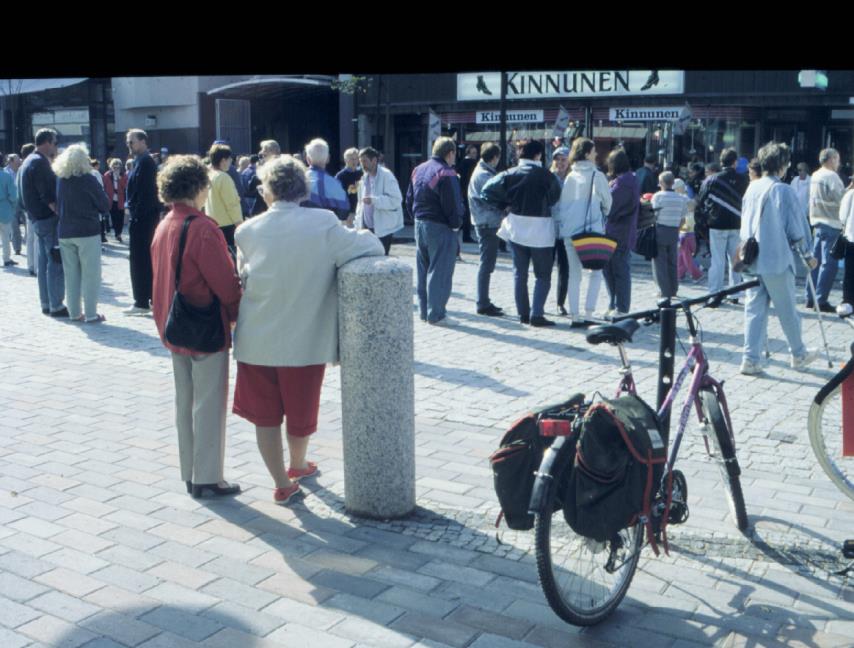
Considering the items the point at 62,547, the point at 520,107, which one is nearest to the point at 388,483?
the point at 62,547

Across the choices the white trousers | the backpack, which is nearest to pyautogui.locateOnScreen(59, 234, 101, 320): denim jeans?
the white trousers

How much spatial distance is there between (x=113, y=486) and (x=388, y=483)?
1601 mm

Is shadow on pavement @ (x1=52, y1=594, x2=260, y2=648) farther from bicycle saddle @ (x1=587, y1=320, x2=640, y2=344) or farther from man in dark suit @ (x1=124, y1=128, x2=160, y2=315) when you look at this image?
man in dark suit @ (x1=124, y1=128, x2=160, y2=315)

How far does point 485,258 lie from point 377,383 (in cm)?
617

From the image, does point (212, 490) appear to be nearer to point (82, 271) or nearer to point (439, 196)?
point (439, 196)

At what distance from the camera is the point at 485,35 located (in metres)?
1.52

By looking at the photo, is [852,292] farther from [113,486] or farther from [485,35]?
[485,35]

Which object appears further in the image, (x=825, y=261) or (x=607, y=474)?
(x=825, y=261)

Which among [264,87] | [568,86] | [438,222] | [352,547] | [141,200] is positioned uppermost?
[264,87]

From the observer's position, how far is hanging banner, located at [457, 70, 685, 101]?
20.0 m

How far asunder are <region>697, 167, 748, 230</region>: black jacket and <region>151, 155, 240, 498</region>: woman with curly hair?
738 centimetres

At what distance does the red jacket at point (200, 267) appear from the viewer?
489cm

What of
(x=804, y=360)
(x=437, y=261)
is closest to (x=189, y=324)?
(x=804, y=360)

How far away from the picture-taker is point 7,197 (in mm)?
15523
